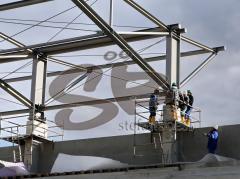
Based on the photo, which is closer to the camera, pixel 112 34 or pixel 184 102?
pixel 112 34

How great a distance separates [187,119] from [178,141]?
1.05 m

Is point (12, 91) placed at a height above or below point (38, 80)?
below

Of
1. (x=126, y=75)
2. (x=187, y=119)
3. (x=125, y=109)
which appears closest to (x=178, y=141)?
(x=187, y=119)

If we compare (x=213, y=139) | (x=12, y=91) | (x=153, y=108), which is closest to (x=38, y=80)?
(x=12, y=91)

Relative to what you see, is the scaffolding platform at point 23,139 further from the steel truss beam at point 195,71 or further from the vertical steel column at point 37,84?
the steel truss beam at point 195,71

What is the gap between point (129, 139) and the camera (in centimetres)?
2417

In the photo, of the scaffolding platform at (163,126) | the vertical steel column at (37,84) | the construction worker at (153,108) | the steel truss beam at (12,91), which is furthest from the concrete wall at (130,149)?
the steel truss beam at (12,91)

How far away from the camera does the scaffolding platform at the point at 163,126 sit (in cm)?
2311

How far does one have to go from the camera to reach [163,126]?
922 inches

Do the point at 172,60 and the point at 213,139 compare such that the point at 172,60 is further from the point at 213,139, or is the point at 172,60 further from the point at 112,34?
the point at 213,139

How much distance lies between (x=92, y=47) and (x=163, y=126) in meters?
6.93

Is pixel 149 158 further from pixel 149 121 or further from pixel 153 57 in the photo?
pixel 153 57

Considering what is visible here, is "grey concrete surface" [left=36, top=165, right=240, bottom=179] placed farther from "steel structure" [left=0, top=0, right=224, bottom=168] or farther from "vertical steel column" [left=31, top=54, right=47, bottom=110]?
"vertical steel column" [left=31, top=54, right=47, bottom=110]

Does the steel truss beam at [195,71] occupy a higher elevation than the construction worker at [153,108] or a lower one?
higher
